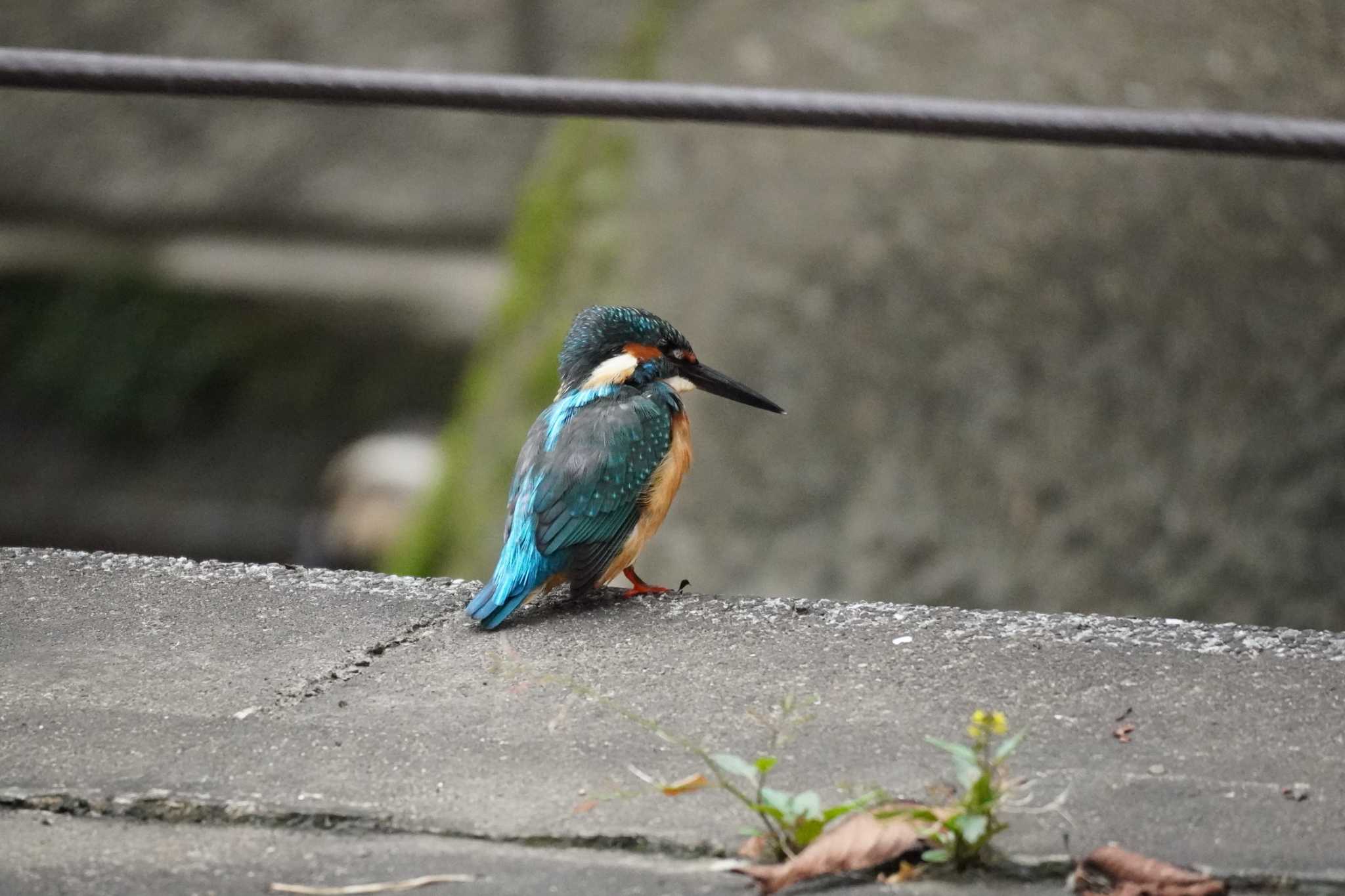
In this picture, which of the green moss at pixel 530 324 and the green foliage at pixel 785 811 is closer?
the green foliage at pixel 785 811

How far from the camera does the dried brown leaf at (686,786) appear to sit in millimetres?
1433

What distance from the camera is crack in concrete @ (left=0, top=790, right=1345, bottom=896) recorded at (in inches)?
50.1

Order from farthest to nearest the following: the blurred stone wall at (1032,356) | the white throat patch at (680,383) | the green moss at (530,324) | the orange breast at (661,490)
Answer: the green moss at (530,324), the blurred stone wall at (1032,356), the white throat patch at (680,383), the orange breast at (661,490)

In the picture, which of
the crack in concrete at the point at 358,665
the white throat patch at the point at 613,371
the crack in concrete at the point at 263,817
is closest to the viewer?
the crack in concrete at the point at 263,817

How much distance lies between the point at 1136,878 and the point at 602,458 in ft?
3.81

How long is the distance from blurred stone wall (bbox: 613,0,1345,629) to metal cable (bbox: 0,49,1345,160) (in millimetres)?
2169

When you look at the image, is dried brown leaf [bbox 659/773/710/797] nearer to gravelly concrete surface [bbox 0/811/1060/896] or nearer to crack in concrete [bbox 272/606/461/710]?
gravelly concrete surface [bbox 0/811/1060/896]

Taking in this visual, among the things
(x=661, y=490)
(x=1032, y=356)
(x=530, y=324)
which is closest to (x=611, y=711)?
(x=661, y=490)

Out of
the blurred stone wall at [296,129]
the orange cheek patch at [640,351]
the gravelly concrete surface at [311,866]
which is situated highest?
the blurred stone wall at [296,129]

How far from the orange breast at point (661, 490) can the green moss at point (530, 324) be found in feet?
5.92

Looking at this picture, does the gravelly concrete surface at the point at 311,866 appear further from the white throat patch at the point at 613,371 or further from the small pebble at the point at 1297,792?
the white throat patch at the point at 613,371

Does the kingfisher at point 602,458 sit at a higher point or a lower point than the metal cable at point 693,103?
lower

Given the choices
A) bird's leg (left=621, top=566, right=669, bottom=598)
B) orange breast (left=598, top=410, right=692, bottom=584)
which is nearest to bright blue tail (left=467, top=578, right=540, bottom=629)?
bird's leg (left=621, top=566, right=669, bottom=598)

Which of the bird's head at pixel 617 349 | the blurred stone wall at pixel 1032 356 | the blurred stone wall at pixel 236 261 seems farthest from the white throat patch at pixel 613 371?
the blurred stone wall at pixel 236 261
